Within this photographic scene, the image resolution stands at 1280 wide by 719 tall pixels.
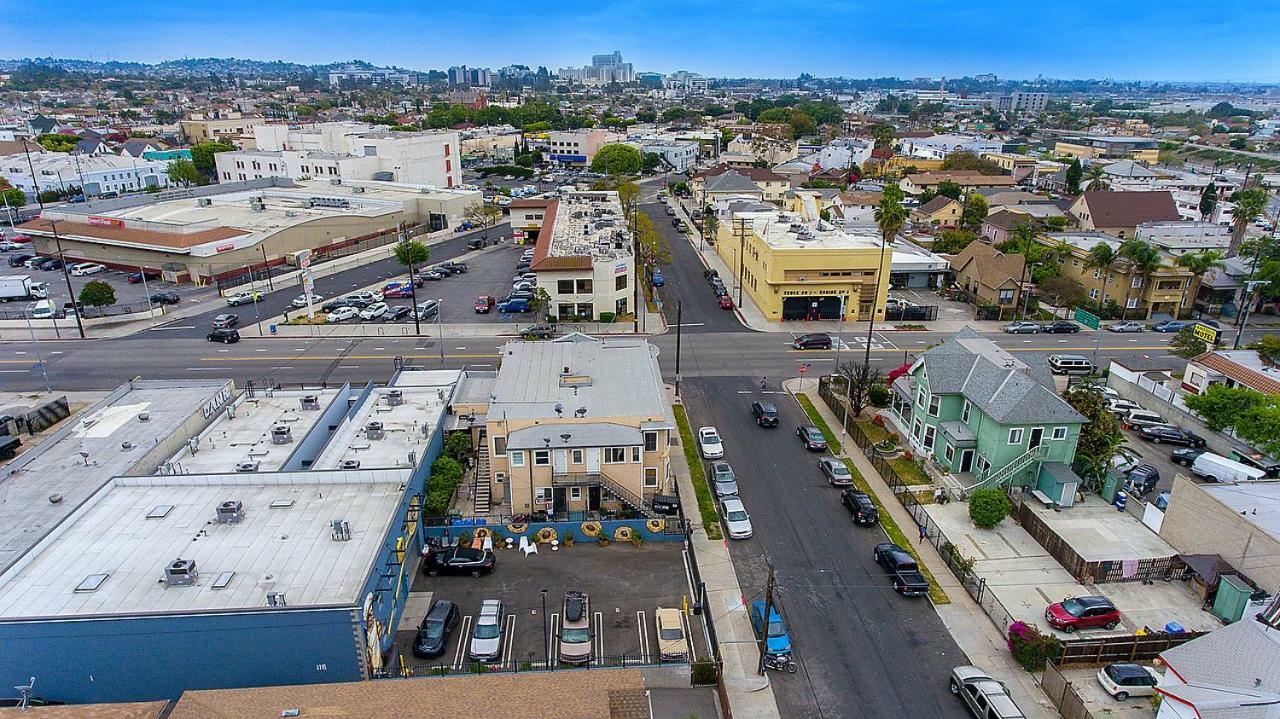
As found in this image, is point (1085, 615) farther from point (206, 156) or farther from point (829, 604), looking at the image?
point (206, 156)

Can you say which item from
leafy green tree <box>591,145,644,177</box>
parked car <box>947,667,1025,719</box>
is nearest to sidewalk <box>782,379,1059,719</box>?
parked car <box>947,667,1025,719</box>

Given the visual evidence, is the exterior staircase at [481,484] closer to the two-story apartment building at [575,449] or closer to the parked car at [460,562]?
the two-story apartment building at [575,449]


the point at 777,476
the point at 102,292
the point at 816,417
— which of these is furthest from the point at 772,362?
the point at 102,292

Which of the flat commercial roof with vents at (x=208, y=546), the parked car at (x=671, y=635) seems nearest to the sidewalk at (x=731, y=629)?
the parked car at (x=671, y=635)

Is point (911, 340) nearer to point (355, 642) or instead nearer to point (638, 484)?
point (638, 484)

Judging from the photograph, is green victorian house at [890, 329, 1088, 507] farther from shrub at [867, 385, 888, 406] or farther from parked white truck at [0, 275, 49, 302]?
parked white truck at [0, 275, 49, 302]

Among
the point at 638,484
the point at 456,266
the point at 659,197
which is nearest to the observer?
the point at 638,484

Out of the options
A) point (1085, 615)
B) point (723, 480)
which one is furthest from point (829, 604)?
point (1085, 615)
